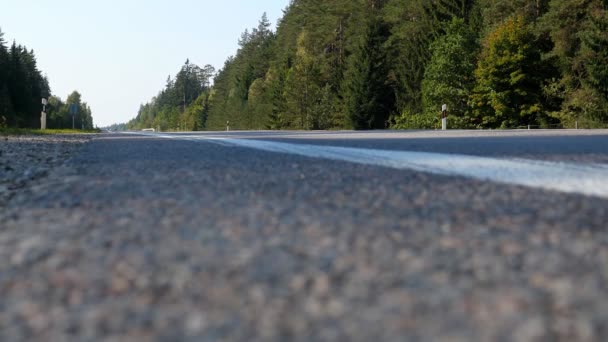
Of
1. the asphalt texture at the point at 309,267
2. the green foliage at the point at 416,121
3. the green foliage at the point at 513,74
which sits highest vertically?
the green foliage at the point at 513,74

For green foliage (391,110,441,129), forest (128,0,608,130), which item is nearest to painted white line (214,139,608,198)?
forest (128,0,608,130)

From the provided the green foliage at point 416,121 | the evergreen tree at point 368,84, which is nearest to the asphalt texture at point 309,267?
the green foliage at point 416,121

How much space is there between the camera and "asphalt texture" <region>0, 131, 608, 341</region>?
3.34ft

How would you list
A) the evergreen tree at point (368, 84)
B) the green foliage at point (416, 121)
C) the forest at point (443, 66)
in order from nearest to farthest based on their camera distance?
1. the forest at point (443, 66)
2. the green foliage at point (416, 121)
3. the evergreen tree at point (368, 84)

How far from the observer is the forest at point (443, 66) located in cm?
2875

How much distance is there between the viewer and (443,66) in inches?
1353

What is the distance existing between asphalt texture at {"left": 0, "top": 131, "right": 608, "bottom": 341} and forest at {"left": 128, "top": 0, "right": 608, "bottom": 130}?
2445 centimetres

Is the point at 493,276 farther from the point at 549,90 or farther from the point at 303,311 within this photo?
the point at 549,90

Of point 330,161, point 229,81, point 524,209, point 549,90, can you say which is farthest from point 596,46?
point 229,81

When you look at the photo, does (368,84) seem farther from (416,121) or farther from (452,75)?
(452,75)

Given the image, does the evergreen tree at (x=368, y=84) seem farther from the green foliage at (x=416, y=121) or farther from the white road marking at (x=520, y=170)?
the white road marking at (x=520, y=170)

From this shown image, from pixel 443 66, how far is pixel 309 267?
3453 centimetres

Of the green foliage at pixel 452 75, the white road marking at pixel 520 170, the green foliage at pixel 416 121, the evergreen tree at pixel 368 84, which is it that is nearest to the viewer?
the white road marking at pixel 520 170

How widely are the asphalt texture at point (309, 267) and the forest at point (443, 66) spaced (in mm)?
24448
